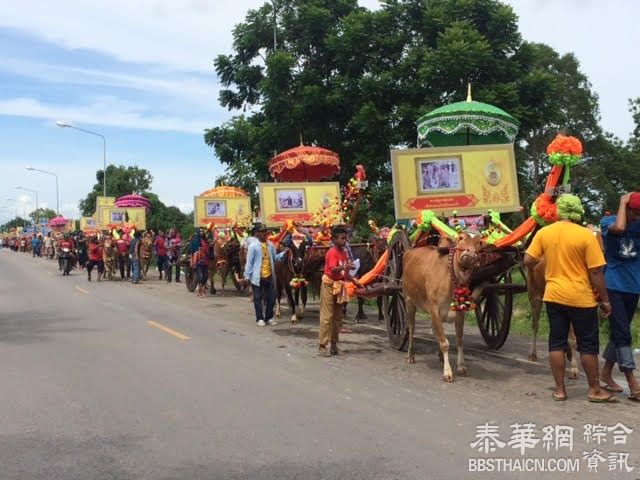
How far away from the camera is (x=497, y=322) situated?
31.0ft

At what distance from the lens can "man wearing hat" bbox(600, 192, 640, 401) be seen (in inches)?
255

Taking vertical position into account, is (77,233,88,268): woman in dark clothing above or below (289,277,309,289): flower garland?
above

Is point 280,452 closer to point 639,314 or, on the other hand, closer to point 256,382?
point 256,382

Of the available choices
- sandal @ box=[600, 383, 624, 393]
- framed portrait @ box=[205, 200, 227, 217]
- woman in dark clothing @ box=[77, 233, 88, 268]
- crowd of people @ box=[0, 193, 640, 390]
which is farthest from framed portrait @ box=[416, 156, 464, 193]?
woman in dark clothing @ box=[77, 233, 88, 268]

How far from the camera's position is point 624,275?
21.7 ft

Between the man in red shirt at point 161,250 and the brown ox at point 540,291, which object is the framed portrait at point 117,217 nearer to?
the man in red shirt at point 161,250

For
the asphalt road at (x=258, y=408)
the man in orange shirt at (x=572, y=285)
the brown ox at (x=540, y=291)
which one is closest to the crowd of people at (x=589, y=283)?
the man in orange shirt at (x=572, y=285)

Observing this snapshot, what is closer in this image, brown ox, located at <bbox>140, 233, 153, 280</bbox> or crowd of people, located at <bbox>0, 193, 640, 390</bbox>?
crowd of people, located at <bbox>0, 193, 640, 390</bbox>

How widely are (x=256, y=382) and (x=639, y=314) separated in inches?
338

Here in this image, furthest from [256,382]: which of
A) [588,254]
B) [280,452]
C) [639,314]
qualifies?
[639,314]

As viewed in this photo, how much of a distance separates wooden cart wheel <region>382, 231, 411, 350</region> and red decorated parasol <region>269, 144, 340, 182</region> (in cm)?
774

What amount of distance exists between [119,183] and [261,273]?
56.4 meters

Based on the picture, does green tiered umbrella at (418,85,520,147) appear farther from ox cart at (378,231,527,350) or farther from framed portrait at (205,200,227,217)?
framed portrait at (205,200,227,217)

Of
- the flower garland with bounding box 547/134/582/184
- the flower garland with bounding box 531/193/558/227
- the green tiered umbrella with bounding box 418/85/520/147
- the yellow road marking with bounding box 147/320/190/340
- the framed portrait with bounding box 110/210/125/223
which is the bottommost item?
the yellow road marking with bounding box 147/320/190/340
